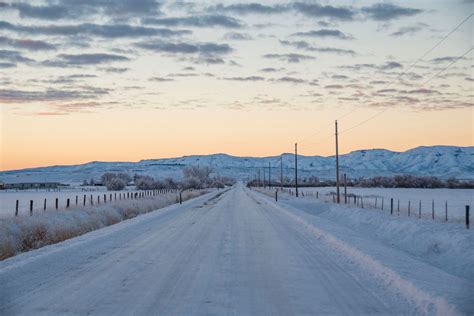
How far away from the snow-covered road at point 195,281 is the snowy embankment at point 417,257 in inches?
9.8

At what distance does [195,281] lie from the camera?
1050 centimetres

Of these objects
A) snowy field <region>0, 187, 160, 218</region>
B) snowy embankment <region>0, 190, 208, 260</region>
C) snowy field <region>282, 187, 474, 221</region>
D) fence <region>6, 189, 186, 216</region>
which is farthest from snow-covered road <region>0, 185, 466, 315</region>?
snowy field <region>282, 187, 474, 221</region>

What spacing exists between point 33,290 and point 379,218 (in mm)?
21127

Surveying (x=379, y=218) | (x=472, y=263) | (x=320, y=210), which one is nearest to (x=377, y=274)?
(x=472, y=263)

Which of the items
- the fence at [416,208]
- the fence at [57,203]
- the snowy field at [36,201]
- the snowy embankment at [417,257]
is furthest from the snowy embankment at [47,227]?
the fence at [416,208]

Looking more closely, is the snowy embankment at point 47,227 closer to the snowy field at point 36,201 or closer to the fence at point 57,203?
the fence at point 57,203

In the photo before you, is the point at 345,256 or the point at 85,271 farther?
the point at 345,256

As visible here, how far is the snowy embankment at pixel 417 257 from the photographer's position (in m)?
8.98

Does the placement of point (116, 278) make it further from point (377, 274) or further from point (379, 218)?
point (379, 218)

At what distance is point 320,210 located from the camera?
44281mm

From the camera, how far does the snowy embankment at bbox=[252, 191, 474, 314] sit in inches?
354

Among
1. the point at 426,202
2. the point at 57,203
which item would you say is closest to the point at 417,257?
the point at 57,203

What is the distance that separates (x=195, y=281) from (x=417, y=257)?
28.6 ft

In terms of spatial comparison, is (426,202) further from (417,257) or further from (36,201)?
(417,257)
